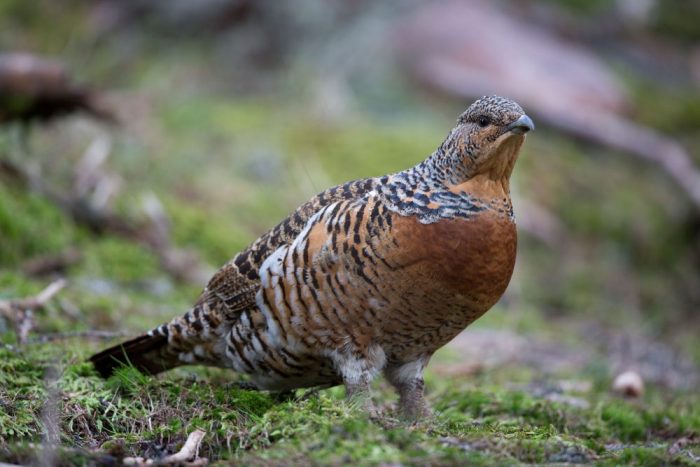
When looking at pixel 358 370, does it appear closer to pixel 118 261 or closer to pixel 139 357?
pixel 139 357

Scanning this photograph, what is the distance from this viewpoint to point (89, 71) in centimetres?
1166

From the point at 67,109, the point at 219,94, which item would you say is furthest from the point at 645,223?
the point at 67,109

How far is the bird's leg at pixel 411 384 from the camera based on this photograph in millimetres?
4488

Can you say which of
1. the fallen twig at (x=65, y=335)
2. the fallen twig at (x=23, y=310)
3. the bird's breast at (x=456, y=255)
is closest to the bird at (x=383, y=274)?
the bird's breast at (x=456, y=255)

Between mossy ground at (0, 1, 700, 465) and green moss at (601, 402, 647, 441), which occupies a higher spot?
mossy ground at (0, 1, 700, 465)

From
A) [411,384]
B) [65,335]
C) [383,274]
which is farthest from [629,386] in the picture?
[65,335]

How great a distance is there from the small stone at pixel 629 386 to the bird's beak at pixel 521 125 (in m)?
2.66

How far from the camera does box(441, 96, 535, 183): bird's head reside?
4180 millimetres

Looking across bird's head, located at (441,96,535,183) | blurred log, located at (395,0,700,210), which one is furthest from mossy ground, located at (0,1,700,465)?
bird's head, located at (441,96,535,183)

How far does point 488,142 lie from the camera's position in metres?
4.20

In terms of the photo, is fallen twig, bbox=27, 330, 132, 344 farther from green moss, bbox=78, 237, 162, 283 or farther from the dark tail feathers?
green moss, bbox=78, 237, 162, 283

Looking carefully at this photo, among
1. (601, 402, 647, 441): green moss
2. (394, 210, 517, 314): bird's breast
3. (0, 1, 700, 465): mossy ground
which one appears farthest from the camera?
(601, 402, 647, 441): green moss

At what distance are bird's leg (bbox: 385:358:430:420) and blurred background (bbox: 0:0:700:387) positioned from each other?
2224mm

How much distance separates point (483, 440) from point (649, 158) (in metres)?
9.17
